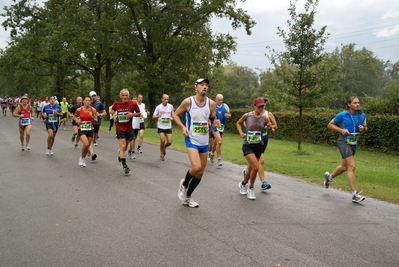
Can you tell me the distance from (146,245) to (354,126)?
16.4 ft

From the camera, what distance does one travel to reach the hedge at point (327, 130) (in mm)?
16969

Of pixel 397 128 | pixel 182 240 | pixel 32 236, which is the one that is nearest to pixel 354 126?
pixel 182 240

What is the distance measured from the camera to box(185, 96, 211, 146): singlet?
6188 mm

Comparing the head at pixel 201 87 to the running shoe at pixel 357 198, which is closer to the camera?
the head at pixel 201 87

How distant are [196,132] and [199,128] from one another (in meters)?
0.08

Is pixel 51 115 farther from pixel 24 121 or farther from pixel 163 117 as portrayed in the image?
pixel 163 117

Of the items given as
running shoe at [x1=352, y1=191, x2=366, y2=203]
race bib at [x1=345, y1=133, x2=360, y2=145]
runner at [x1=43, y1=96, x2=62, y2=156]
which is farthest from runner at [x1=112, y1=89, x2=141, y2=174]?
running shoe at [x1=352, y1=191, x2=366, y2=203]

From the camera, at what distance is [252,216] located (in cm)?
579

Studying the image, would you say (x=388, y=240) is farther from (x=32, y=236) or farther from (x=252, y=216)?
(x=32, y=236)

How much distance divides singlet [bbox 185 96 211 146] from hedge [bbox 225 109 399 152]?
44.3 ft

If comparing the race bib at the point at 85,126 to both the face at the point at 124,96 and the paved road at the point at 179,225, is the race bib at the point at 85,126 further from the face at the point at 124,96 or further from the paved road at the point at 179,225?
the paved road at the point at 179,225

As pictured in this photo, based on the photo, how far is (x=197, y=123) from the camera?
20.4 feet

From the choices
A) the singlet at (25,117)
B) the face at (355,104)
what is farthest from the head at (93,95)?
the face at (355,104)

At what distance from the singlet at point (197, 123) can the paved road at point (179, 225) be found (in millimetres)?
1144
